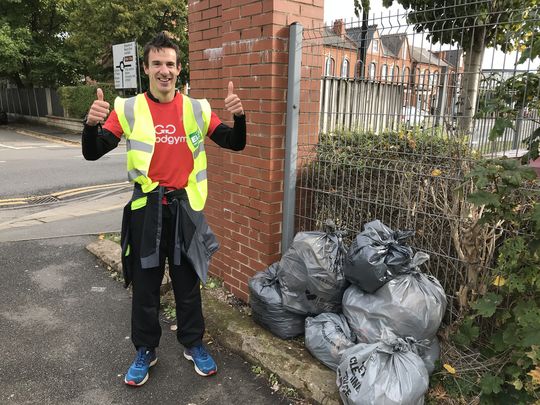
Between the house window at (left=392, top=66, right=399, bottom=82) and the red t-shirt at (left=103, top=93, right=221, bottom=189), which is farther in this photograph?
the house window at (left=392, top=66, right=399, bottom=82)

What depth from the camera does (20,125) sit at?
2456cm

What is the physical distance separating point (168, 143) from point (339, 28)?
1.33m

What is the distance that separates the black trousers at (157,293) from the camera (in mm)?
2582

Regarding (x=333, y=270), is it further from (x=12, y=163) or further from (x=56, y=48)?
(x=56, y=48)

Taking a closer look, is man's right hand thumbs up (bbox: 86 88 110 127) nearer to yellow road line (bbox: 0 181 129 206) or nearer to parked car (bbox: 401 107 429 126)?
parked car (bbox: 401 107 429 126)

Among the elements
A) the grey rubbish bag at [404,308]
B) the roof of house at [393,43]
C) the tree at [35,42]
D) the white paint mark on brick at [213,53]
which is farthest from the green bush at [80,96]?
the grey rubbish bag at [404,308]

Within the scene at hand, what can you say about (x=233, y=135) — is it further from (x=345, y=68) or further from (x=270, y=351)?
(x=270, y=351)

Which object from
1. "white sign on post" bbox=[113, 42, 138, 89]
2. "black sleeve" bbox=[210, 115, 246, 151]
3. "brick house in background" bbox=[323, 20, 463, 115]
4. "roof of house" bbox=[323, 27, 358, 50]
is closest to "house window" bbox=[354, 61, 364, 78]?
"brick house in background" bbox=[323, 20, 463, 115]

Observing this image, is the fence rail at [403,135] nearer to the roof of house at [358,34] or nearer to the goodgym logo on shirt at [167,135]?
the roof of house at [358,34]

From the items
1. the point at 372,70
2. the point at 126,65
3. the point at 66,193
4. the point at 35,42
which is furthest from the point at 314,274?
the point at 35,42

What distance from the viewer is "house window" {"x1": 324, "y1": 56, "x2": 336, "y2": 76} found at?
3.07 metres

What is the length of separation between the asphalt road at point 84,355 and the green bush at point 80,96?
19026 millimetres

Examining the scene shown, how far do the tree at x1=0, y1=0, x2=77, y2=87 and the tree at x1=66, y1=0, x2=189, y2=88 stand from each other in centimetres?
109

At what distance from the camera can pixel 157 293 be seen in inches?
107
